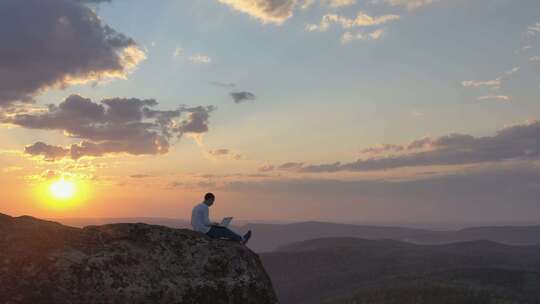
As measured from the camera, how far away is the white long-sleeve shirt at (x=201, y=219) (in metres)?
15.6

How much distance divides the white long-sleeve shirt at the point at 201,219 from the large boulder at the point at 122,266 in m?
0.45

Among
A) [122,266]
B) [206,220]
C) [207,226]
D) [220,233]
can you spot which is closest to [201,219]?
[206,220]

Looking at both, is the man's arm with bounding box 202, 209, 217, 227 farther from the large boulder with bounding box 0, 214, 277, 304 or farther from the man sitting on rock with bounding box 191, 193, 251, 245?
the large boulder with bounding box 0, 214, 277, 304

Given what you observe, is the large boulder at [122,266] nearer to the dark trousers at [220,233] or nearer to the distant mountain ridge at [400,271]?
the dark trousers at [220,233]

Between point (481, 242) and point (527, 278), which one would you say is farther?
point (481, 242)

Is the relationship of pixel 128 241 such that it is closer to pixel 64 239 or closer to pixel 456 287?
pixel 64 239

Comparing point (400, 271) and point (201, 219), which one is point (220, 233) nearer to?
point (201, 219)

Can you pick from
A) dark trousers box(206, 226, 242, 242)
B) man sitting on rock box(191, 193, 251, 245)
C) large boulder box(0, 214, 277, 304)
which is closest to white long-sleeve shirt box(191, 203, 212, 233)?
man sitting on rock box(191, 193, 251, 245)

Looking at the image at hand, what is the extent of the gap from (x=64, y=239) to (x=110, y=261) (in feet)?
4.71

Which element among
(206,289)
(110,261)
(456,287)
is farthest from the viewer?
(456,287)

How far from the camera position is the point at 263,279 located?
14734 millimetres

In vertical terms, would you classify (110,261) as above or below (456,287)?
above

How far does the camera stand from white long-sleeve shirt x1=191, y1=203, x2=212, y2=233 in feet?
51.1

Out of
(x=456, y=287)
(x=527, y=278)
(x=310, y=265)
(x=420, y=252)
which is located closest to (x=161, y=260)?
(x=456, y=287)
